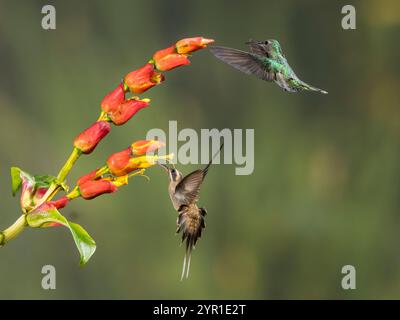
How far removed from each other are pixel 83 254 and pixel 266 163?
2.13m

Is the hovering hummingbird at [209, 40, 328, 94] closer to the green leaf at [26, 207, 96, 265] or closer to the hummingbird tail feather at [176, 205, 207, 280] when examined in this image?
the hummingbird tail feather at [176, 205, 207, 280]

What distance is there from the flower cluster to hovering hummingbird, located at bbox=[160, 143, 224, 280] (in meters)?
0.16

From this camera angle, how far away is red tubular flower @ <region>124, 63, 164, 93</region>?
0.82 m

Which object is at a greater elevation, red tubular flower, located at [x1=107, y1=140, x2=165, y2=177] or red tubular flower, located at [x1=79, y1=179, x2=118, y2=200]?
red tubular flower, located at [x1=107, y1=140, x2=165, y2=177]

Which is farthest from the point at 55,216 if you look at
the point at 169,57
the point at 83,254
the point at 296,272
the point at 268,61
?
the point at 296,272

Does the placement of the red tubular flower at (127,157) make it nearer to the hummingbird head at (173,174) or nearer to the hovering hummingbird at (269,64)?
the hummingbird head at (173,174)

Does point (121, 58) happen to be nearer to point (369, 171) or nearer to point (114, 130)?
point (114, 130)

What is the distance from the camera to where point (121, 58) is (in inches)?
112

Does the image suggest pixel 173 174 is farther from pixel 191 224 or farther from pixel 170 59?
pixel 170 59

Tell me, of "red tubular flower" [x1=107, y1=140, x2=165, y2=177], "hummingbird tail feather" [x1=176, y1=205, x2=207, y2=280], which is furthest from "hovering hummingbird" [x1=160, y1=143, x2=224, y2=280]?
"red tubular flower" [x1=107, y1=140, x2=165, y2=177]

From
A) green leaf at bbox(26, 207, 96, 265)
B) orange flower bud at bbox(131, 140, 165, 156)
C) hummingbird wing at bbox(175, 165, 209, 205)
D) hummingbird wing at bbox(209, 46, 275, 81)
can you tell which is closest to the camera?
green leaf at bbox(26, 207, 96, 265)

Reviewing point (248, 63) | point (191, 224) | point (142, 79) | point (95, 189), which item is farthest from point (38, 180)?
point (248, 63)

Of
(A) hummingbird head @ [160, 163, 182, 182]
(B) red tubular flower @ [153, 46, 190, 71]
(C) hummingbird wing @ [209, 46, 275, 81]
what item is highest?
(C) hummingbird wing @ [209, 46, 275, 81]

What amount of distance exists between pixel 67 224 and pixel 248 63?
557mm
